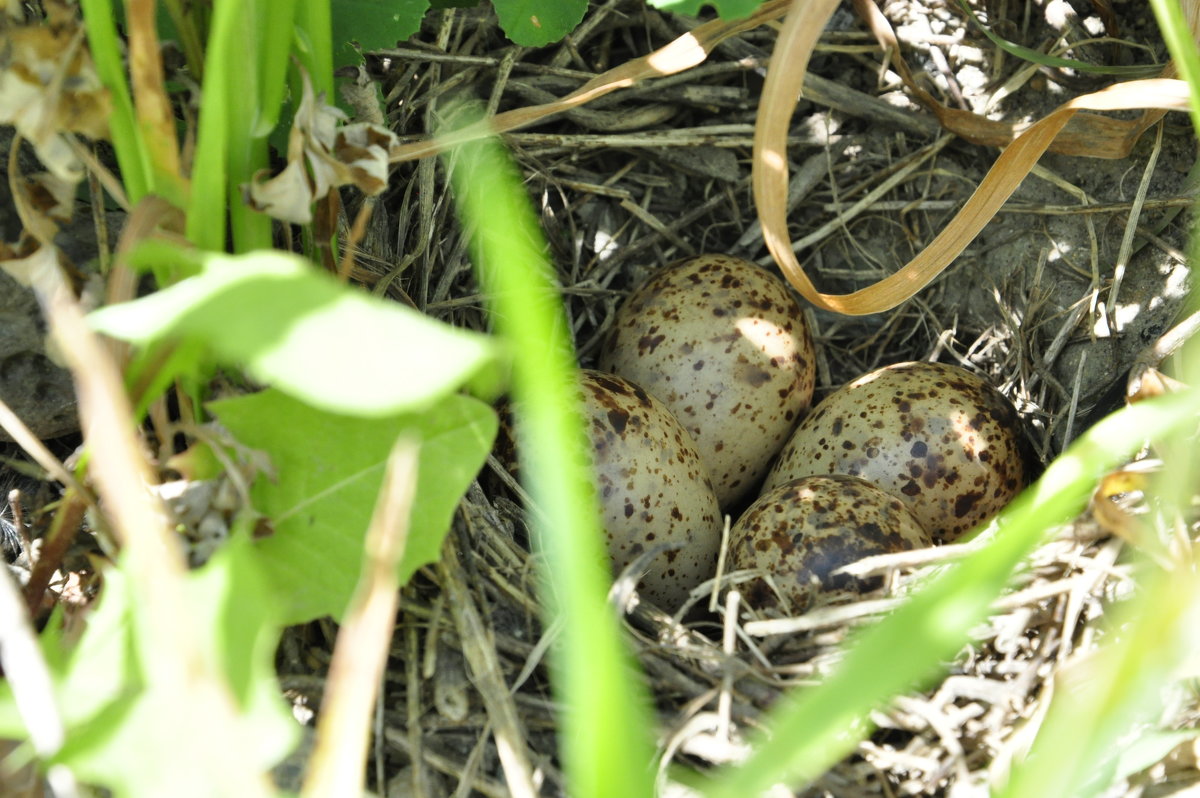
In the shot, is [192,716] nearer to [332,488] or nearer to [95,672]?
[95,672]

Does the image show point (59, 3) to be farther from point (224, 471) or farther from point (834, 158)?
point (834, 158)

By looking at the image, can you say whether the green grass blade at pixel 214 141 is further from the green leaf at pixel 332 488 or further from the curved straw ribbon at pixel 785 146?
the curved straw ribbon at pixel 785 146

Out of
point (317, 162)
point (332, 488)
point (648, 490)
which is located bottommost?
point (648, 490)

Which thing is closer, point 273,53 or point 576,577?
point 576,577

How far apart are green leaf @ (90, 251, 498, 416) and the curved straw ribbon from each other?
29.7 inches

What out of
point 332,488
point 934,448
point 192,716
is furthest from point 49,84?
point 934,448

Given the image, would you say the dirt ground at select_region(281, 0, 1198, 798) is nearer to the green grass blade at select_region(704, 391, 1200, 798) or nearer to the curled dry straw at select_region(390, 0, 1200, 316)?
the curled dry straw at select_region(390, 0, 1200, 316)

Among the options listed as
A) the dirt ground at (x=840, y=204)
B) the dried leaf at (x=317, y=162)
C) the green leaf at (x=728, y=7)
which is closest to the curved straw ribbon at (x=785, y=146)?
the green leaf at (x=728, y=7)

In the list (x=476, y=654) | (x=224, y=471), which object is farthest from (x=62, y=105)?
(x=476, y=654)

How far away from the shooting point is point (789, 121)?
1.30m

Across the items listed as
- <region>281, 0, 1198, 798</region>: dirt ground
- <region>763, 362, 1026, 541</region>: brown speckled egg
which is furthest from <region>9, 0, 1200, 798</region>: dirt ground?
<region>763, 362, 1026, 541</region>: brown speckled egg

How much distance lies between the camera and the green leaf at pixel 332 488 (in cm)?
88

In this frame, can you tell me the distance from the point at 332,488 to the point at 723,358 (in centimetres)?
80

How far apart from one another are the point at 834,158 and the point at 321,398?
1492mm
